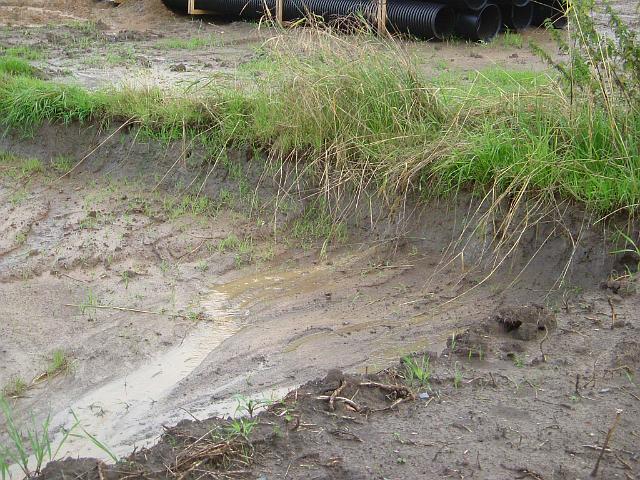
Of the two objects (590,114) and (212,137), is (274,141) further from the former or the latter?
(590,114)

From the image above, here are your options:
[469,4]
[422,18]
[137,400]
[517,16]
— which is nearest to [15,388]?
[137,400]

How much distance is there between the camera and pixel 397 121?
20.4 feet

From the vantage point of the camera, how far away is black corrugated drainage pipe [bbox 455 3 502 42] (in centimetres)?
1162

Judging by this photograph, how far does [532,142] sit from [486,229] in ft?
2.08

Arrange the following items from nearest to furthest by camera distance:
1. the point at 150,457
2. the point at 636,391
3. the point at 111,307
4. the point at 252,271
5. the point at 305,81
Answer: the point at 150,457 < the point at 636,391 < the point at 111,307 < the point at 252,271 < the point at 305,81

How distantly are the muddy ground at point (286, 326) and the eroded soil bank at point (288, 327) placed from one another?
0.01m

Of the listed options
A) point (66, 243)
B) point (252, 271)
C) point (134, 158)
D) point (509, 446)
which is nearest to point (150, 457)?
point (509, 446)

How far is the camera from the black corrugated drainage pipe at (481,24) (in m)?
11.6

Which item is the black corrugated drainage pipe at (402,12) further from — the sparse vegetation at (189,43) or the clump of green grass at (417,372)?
the clump of green grass at (417,372)

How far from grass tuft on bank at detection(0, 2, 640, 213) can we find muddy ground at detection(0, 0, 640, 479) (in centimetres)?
21

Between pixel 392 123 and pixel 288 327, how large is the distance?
1.86 m

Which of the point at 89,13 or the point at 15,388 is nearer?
the point at 15,388

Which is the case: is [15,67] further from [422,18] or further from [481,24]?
[481,24]

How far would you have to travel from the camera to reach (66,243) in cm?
→ 622
